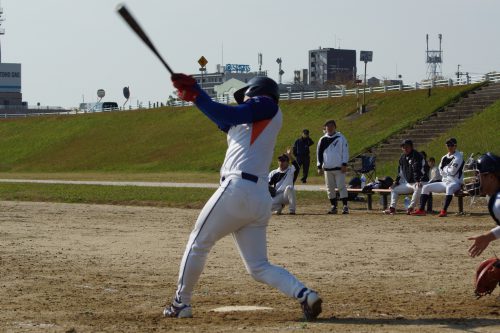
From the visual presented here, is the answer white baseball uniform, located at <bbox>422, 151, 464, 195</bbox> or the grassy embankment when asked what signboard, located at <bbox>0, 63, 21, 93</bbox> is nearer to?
the grassy embankment

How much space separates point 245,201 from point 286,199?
13.3m

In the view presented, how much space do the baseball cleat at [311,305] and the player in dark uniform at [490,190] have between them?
1434 millimetres

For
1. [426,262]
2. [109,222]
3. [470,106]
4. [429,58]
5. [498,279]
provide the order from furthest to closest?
[429,58] < [470,106] < [109,222] < [426,262] < [498,279]

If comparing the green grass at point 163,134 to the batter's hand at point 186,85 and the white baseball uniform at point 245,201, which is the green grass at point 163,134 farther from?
the batter's hand at point 186,85

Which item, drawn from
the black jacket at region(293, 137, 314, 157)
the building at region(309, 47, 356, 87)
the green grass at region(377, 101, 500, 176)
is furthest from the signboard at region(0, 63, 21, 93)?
the black jacket at region(293, 137, 314, 157)

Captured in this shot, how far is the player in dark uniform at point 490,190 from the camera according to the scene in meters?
8.55

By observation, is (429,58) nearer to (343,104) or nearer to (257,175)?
(343,104)

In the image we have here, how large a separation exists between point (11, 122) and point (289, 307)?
7932cm

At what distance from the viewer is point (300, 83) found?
443 feet

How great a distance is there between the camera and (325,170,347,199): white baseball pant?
2151 centimetres

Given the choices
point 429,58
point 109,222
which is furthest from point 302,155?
point 429,58

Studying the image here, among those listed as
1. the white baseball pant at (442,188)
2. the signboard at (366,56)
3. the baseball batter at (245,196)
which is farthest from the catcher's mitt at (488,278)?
the signboard at (366,56)

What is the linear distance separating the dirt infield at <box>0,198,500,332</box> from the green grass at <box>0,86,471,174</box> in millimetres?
26659

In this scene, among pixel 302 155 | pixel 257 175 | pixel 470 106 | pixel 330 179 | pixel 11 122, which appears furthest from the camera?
pixel 11 122
